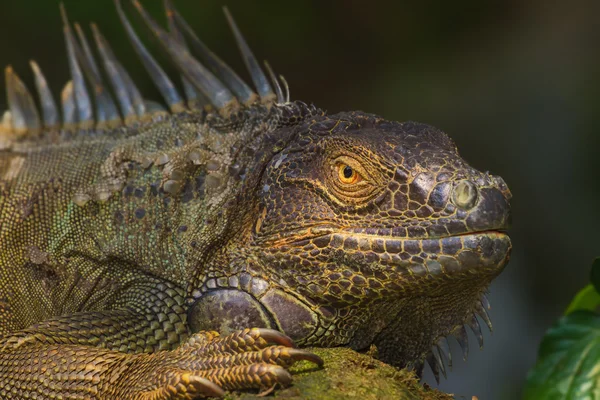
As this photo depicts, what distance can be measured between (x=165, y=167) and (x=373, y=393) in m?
1.77

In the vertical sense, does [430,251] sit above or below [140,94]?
below

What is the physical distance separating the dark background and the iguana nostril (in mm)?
6371

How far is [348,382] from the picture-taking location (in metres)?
2.43

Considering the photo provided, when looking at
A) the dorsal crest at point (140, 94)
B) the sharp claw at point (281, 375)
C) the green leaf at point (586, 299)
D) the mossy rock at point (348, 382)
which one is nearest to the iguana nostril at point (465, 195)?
the mossy rock at point (348, 382)

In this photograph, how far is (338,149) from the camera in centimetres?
298

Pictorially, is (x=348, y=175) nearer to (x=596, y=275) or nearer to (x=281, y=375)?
(x=281, y=375)

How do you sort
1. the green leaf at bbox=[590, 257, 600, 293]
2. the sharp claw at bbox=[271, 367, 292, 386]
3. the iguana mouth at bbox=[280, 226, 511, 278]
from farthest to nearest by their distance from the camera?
the green leaf at bbox=[590, 257, 600, 293], the iguana mouth at bbox=[280, 226, 511, 278], the sharp claw at bbox=[271, 367, 292, 386]

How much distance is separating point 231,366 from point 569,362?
2.33 metres

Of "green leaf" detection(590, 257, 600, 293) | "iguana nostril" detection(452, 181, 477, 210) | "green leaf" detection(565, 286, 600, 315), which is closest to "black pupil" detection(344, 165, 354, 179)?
"iguana nostril" detection(452, 181, 477, 210)

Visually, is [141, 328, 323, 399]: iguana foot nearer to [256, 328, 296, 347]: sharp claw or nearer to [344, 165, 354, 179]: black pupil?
[256, 328, 296, 347]: sharp claw

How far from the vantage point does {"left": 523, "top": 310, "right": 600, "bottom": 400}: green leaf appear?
3545mm

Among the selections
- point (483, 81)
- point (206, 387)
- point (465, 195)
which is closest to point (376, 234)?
point (465, 195)

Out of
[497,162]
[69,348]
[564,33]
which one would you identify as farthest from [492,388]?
[69,348]

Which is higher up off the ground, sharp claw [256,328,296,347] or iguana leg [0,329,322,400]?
sharp claw [256,328,296,347]
